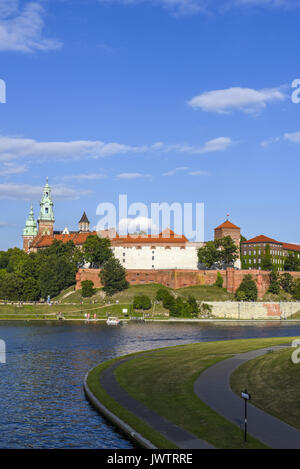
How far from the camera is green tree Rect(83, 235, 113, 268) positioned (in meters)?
132

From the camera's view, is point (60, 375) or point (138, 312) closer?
point (60, 375)

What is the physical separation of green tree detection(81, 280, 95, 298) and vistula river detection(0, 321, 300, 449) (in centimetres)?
3250

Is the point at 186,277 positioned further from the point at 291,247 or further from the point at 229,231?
the point at 291,247

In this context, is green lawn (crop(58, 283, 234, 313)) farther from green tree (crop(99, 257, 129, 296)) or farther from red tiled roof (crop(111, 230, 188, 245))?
red tiled roof (crop(111, 230, 188, 245))

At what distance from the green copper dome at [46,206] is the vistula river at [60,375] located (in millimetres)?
99510

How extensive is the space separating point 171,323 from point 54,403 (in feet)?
229

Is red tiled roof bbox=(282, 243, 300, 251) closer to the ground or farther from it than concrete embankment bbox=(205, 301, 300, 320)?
farther from it

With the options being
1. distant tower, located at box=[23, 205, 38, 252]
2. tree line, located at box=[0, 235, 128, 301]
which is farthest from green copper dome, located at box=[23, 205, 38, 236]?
tree line, located at box=[0, 235, 128, 301]

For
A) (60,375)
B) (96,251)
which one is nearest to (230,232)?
(96,251)

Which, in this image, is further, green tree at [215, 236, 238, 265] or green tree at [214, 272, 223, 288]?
green tree at [215, 236, 238, 265]

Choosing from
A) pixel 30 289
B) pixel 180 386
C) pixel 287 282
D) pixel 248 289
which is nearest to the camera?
pixel 180 386

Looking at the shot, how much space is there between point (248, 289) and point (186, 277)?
50.9 ft

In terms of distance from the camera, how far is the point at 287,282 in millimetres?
126688

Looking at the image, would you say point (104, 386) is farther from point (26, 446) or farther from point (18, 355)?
point (18, 355)
